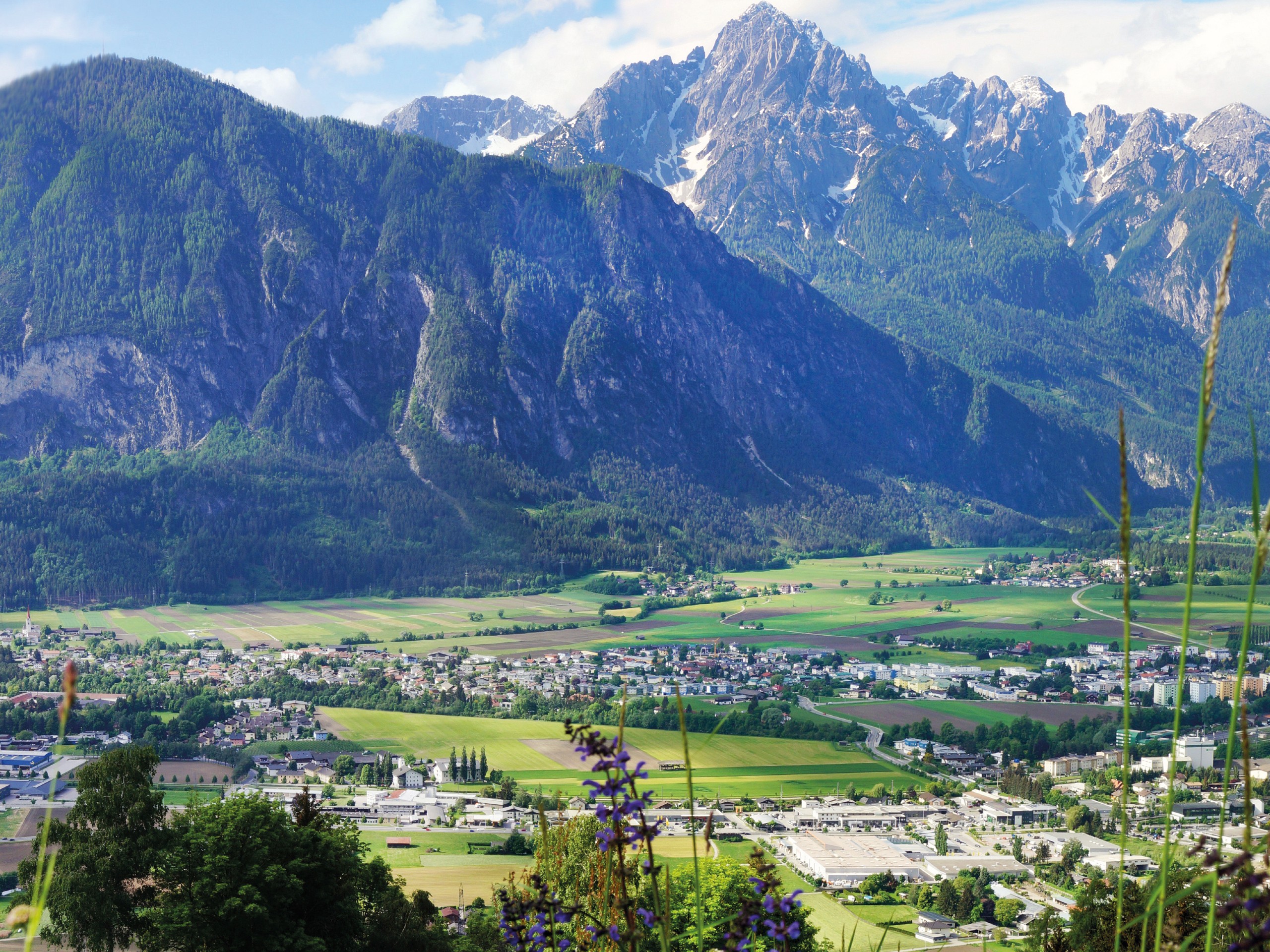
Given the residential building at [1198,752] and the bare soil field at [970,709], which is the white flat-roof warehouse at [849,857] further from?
the bare soil field at [970,709]

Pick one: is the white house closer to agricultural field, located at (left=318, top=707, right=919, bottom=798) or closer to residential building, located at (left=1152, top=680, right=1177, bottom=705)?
agricultural field, located at (left=318, top=707, right=919, bottom=798)

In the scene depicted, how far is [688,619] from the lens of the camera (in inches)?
4400

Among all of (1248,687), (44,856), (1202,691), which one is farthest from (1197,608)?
(44,856)

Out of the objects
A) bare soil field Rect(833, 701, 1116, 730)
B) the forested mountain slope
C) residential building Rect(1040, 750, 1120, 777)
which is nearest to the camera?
residential building Rect(1040, 750, 1120, 777)

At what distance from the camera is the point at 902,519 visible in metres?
190

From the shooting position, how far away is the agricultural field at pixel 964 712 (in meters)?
71.9

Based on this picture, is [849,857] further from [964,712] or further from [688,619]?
[688,619]

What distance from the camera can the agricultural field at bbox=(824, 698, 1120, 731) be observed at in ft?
236

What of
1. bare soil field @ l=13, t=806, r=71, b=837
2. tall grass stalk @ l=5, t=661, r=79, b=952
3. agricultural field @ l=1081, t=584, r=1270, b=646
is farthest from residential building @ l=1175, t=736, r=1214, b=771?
tall grass stalk @ l=5, t=661, r=79, b=952

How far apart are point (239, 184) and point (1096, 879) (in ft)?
607

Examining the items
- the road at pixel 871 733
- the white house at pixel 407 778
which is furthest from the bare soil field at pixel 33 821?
the road at pixel 871 733

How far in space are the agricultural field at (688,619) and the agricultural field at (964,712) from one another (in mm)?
14209

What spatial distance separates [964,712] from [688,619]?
40.1 metres

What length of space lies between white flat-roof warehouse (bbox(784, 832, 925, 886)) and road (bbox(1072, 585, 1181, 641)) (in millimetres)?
49246
